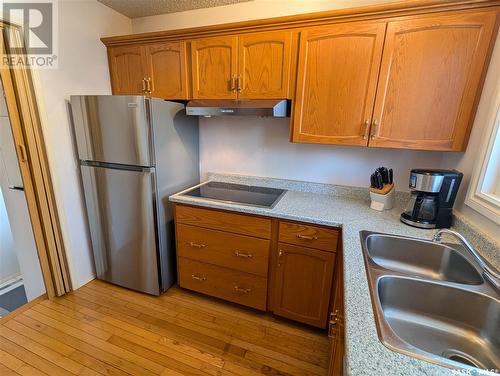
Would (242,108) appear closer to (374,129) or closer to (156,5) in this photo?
(374,129)

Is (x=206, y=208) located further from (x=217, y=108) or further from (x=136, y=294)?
(x=136, y=294)

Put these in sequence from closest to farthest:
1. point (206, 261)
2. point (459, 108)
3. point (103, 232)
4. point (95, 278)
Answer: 1. point (459, 108)
2. point (206, 261)
3. point (103, 232)
4. point (95, 278)

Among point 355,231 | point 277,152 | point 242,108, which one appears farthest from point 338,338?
point 277,152

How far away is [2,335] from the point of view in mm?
1585

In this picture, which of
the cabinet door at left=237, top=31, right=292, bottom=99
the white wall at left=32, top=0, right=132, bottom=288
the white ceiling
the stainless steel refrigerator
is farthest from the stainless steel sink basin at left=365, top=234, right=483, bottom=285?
the white wall at left=32, top=0, right=132, bottom=288

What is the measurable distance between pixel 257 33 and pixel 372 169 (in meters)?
1.27

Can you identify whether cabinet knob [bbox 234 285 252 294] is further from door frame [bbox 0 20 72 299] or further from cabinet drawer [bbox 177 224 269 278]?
door frame [bbox 0 20 72 299]

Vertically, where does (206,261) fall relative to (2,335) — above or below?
above

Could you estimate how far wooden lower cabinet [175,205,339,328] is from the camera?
4.98ft

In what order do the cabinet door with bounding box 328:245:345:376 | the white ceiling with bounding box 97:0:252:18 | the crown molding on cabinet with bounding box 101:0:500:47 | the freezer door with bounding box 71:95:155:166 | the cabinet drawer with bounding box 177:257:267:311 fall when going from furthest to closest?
the white ceiling with bounding box 97:0:252:18 < the cabinet drawer with bounding box 177:257:267:311 < the freezer door with bounding box 71:95:155:166 < the crown molding on cabinet with bounding box 101:0:500:47 < the cabinet door with bounding box 328:245:345:376

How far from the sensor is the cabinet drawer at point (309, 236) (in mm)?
1446

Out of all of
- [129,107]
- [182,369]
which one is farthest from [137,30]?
[182,369]

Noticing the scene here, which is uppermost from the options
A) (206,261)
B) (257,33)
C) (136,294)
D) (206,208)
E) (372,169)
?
(257,33)

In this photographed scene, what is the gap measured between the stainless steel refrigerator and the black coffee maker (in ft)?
5.38
